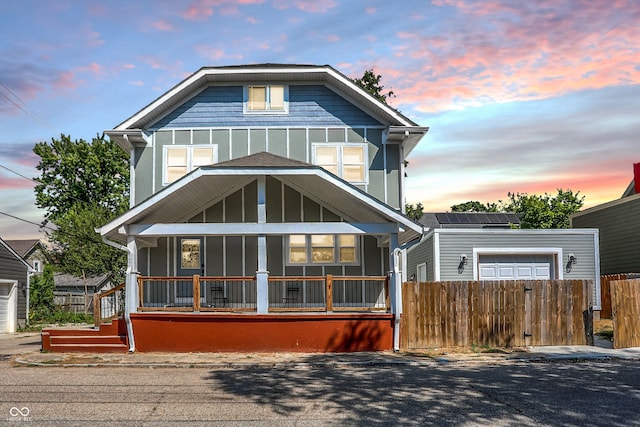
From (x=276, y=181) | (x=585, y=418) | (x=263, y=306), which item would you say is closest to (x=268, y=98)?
(x=276, y=181)

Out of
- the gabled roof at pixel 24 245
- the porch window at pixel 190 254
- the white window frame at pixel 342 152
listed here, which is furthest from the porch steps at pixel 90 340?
the gabled roof at pixel 24 245

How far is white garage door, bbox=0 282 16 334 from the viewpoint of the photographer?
29.8 meters

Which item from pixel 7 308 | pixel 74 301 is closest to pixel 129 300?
pixel 7 308

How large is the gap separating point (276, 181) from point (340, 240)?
268 centimetres

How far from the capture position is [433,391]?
440 inches

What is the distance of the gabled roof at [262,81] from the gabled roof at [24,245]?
31478 millimetres

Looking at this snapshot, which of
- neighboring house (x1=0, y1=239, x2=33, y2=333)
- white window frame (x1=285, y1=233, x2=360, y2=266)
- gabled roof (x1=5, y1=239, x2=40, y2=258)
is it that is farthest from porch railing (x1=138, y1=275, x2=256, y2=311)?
gabled roof (x1=5, y1=239, x2=40, y2=258)

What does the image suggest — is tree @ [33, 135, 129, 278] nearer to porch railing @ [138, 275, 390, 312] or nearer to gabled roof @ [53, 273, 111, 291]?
gabled roof @ [53, 273, 111, 291]

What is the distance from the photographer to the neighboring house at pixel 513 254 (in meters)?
23.5

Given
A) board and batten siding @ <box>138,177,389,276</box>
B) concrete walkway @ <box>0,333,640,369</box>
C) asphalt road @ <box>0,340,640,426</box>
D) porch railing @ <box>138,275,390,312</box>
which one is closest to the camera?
asphalt road @ <box>0,340,640,426</box>

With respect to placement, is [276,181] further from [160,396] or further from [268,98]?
[160,396]

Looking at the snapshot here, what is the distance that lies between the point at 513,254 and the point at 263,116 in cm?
1049

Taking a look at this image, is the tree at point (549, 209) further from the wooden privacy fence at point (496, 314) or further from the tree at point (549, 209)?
the wooden privacy fence at point (496, 314)

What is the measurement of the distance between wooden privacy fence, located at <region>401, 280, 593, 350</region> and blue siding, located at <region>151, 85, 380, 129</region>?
621cm
